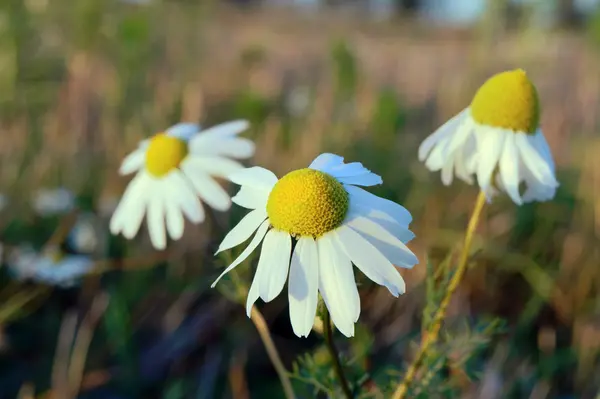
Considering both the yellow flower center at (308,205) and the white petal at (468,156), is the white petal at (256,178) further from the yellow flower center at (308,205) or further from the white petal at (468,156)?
the white petal at (468,156)

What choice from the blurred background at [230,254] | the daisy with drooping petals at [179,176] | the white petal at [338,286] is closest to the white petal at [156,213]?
the daisy with drooping petals at [179,176]

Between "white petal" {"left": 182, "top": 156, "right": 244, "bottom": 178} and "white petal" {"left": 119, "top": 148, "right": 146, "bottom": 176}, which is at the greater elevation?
"white petal" {"left": 182, "top": 156, "right": 244, "bottom": 178}

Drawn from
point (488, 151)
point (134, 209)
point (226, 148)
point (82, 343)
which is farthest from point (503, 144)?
point (82, 343)

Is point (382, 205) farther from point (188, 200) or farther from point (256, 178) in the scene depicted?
point (188, 200)

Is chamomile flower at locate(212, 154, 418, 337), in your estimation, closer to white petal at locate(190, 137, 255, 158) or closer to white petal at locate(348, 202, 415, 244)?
white petal at locate(348, 202, 415, 244)

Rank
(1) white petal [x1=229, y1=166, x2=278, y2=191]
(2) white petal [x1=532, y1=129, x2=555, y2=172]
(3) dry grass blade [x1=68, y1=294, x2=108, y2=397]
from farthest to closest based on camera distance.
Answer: (3) dry grass blade [x1=68, y1=294, x2=108, y2=397] → (2) white petal [x1=532, y1=129, x2=555, y2=172] → (1) white petal [x1=229, y1=166, x2=278, y2=191]

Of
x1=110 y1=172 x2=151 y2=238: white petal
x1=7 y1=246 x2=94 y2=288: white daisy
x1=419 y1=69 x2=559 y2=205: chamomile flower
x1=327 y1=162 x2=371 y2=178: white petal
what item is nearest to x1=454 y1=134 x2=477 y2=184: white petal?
x1=419 y1=69 x2=559 y2=205: chamomile flower

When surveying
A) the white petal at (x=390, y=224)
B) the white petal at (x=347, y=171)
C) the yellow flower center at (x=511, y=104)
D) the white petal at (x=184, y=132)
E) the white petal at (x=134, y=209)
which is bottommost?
the white petal at (x=134, y=209)
